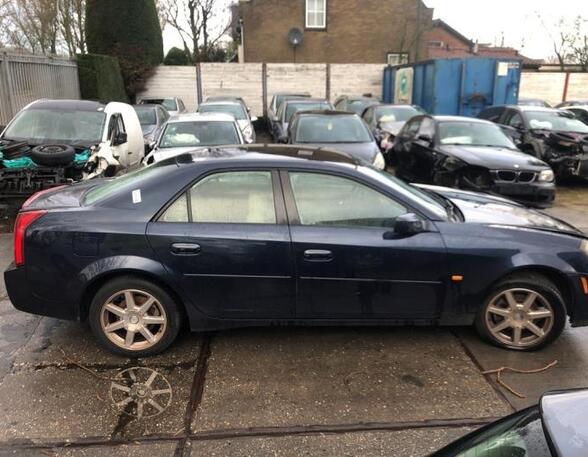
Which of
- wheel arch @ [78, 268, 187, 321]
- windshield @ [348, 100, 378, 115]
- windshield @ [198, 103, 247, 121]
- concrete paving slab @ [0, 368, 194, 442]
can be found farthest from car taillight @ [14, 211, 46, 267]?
windshield @ [348, 100, 378, 115]

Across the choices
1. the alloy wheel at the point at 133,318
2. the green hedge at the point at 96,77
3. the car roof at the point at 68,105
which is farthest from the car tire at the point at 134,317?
the green hedge at the point at 96,77

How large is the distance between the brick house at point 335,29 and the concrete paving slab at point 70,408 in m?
25.6

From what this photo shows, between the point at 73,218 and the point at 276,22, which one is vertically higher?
the point at 276,22

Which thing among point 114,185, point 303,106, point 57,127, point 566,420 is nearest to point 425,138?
point 303,106

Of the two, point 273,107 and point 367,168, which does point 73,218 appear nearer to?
point 367,168

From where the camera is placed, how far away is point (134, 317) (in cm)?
374

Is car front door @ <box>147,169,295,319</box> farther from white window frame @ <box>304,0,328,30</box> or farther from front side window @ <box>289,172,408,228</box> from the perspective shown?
white window frame @ <box>304,0,328,30</box>

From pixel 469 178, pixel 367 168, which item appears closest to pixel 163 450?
pixel 367 168

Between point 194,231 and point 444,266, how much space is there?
1.77 metres

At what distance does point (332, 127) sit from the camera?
32.1 ft

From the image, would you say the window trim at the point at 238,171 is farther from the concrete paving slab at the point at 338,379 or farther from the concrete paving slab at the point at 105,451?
the concrete paving slab at the point at 105,451

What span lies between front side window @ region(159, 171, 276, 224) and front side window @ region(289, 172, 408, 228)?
0.71ft

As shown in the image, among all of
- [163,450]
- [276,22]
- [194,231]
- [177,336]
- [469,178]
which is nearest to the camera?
[163,450]

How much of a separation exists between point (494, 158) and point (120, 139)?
606 centimetres
